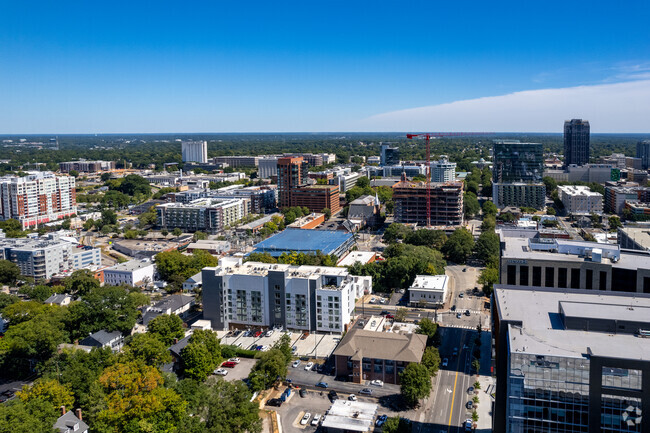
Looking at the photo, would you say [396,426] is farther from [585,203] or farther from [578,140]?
[578,140]

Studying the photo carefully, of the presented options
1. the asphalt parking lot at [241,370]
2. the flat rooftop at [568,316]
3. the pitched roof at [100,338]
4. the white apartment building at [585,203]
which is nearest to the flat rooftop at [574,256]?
the flat rooftop at [568,316]

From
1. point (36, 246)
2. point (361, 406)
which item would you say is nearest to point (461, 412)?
point (361, 406)

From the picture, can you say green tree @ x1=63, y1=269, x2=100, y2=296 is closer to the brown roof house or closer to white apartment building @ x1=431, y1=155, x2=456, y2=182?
the brown roof house

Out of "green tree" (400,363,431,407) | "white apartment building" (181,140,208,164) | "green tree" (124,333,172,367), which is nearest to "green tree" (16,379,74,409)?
"green tree" (124,333,172,367)

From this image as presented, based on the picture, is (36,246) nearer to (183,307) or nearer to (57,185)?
(183,307)

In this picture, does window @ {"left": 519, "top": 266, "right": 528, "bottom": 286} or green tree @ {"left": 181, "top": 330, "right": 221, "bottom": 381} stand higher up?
window @ {"left": 519, "top": 266, "right": 528, "bottom": 286}

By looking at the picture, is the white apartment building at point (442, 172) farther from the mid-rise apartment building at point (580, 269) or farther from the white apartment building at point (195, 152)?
the white apartment building at point (195, 152)
